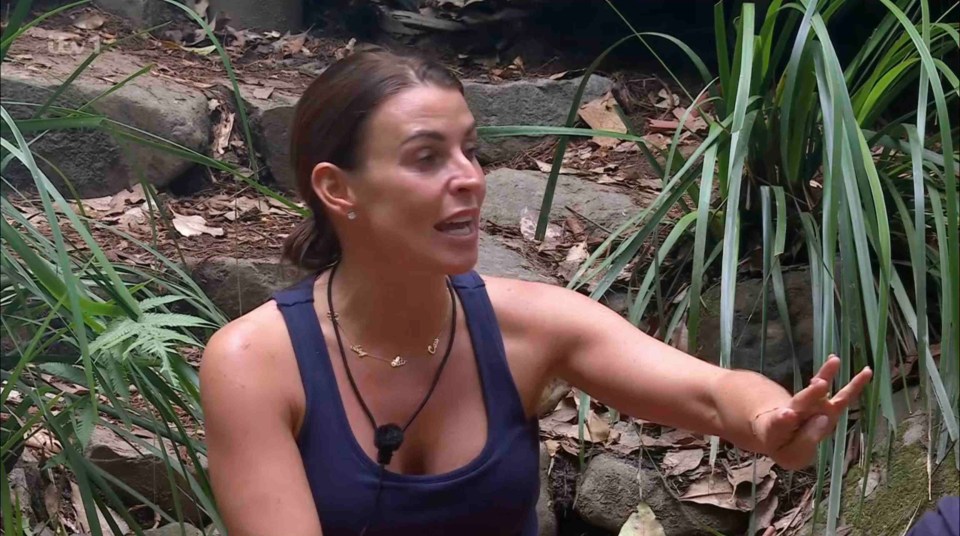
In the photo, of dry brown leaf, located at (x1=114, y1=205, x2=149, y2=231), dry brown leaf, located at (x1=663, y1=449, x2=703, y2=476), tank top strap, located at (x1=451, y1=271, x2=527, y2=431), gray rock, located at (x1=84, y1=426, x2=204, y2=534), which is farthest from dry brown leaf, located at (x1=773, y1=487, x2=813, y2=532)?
dry brown leaf, located at (x1=114, y1=205, x2=149, y2=231)

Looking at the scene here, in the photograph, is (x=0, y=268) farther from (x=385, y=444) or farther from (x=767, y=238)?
(x=767, y=238)

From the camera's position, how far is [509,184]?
359cm

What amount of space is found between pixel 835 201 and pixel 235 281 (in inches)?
66.8

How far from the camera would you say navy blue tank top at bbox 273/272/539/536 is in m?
1.60

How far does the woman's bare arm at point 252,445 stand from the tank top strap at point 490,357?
0.29m

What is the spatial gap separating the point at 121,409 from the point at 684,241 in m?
1.55

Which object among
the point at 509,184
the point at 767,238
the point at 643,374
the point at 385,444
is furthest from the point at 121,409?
the point at 509,184

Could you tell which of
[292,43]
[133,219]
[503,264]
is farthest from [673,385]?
[292,43]

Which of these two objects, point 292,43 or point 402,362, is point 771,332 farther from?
point 292,43

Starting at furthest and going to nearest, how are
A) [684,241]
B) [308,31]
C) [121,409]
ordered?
[308,31] → [684,241] → [121,409]

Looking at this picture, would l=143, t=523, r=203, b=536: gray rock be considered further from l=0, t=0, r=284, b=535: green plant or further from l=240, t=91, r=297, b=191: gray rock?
l=240, t=91, r=297, b=191: gray rock

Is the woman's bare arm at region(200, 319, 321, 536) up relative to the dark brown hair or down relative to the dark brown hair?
down

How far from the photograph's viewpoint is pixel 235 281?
3.13 m

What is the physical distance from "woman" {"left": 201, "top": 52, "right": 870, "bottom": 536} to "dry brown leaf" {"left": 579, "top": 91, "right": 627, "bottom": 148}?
227 centimetres
